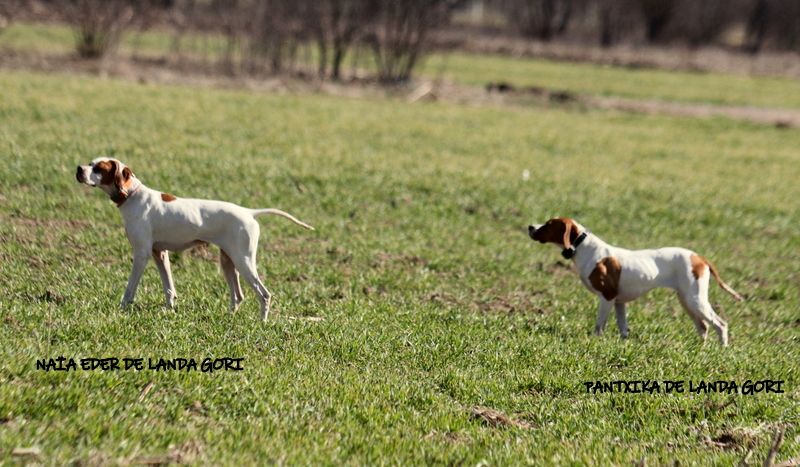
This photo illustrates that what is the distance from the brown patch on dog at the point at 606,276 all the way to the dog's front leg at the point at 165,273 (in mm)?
3702

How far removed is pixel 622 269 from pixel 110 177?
178 inches

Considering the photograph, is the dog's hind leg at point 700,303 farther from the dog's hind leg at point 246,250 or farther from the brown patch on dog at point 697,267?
the dog's hind leg at point 246,250

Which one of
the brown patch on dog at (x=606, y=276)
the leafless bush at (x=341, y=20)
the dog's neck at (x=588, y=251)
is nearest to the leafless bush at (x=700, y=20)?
the leafless bush at (x=341, y=20)

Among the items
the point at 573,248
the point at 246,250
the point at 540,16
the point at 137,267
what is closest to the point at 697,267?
the point at 573,248

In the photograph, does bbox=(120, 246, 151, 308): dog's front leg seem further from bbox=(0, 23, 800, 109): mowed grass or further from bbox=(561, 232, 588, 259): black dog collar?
bbox=(0, 23, 800, 109): mowed grass

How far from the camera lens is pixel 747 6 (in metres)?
86.4

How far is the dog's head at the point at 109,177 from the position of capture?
24.3 feet

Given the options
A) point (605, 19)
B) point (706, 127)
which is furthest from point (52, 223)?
point (605, 19)

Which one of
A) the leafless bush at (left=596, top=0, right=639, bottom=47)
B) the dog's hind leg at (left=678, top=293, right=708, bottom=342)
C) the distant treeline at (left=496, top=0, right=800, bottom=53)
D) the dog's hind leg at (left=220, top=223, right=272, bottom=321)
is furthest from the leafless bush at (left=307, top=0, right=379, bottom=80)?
the leafless bush at (left=596, top=0, right=639, bottom=47)

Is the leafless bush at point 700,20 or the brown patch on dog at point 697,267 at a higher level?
the brown patch on dog at point 697,267

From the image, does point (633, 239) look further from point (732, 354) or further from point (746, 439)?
point (746, 439)

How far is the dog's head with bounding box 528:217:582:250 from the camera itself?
902 centimetres

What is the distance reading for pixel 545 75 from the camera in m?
42.5

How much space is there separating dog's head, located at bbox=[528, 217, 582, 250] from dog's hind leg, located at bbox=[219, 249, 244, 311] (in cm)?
269
